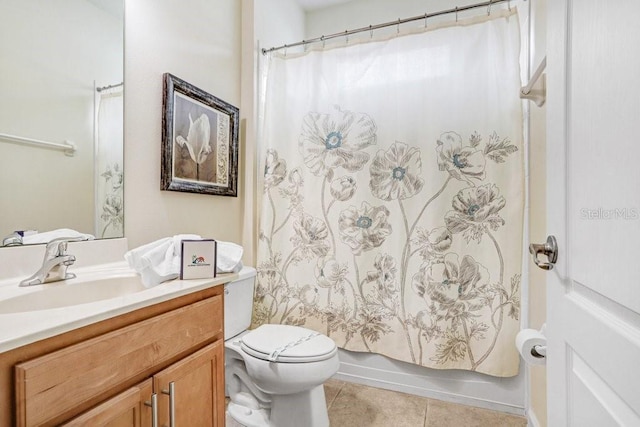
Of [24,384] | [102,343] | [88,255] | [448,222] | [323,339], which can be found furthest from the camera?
[448,222]

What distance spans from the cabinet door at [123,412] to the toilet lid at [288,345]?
0.58m

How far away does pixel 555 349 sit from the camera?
770 millimetres

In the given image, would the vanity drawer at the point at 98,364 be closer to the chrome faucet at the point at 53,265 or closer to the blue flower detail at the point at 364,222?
the chrome faucet at the point at 53,265

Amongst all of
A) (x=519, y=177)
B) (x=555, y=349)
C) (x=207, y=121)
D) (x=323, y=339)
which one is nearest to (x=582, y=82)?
(x=555, y=349)

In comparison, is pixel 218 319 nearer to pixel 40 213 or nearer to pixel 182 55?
pixel 40 213

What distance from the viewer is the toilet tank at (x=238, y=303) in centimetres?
157

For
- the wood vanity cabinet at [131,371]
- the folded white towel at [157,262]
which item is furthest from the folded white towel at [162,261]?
the wood vanity cabinet at [131,371]

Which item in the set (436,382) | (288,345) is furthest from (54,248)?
(436,382)

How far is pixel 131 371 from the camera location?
0.78 meters

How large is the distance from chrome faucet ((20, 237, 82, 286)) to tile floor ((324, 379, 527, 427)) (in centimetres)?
135

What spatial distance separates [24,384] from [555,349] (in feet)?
3.69

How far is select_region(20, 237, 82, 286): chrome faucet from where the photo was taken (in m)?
0.93

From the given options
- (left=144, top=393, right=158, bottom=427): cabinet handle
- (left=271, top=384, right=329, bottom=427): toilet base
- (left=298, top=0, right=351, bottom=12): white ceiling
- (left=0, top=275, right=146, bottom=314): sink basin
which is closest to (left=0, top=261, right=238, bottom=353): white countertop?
(left=0, top=275, right=146, bottom=314): sink basin

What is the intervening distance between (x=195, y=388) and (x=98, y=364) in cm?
36
